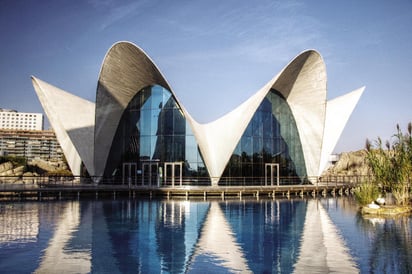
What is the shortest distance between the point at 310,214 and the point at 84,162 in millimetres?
18921

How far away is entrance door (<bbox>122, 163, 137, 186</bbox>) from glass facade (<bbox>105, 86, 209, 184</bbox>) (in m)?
0.08

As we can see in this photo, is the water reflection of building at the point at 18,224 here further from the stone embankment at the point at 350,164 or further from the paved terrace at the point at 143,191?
the stone embankment at the point at 350,164

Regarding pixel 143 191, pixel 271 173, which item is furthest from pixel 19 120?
pixel 271 173

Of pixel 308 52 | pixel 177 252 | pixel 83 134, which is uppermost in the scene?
pixel 308 52

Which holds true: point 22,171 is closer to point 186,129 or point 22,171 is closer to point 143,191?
point 143,191

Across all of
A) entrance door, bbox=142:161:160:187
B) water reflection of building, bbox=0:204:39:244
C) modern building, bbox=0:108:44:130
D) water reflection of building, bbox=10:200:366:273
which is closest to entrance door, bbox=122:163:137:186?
entrance door, bbox=142:161:160:187

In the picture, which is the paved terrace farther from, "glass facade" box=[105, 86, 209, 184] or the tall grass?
the tall grass

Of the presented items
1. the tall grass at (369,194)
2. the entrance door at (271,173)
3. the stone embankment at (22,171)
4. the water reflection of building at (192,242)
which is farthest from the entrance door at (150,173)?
the tall grass at (369,194)

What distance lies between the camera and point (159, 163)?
29578mm

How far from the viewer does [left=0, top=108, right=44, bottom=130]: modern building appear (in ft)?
573

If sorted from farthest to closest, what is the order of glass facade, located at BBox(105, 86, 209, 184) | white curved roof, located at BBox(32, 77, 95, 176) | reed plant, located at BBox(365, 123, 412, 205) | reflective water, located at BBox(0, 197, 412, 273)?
1. white curved roof, located at BBox(32, 77, 95, 176)
2. glass facade, located at BBox(105, 86, 209, 184)
3. reed plant, located at BBox(365, 123, 412, 205)
4. reflective water, located at BBox(0, 197, 412, 273)

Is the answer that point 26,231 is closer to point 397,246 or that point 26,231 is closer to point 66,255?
point 66,255

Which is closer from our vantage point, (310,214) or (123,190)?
(310,214)

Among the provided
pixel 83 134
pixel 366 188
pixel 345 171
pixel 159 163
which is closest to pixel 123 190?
pixel 159 163
